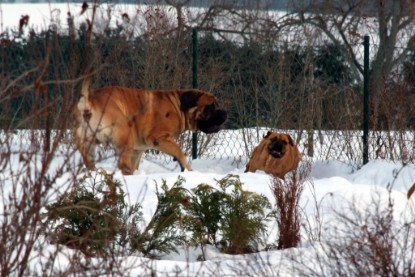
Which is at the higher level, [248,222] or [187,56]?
[187,56]

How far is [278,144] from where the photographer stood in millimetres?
11578

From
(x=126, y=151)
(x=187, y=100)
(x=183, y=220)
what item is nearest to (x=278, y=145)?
(x=187, y=100)

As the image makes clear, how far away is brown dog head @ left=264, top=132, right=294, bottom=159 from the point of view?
1155cm

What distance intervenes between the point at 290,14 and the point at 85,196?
Answer: 16.3 m

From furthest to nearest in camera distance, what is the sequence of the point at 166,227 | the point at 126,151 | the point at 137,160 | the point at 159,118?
the point at 159,118, the point at 137,160, the point at 126,151, the point at 166,227

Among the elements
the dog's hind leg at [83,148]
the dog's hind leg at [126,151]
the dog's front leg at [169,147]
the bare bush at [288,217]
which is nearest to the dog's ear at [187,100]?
the dog's front leg at [169,147]

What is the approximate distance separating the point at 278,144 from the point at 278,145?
1 cm

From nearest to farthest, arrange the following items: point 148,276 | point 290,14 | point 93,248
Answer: point 148,276 < point 93,248 < point 290,14

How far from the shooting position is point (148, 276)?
516 centimetres

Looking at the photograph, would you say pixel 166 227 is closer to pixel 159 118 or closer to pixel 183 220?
pixel 183 220

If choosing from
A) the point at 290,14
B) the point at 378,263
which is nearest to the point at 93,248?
Result: the point at 378,263

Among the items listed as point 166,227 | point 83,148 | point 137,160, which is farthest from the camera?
point 137,160

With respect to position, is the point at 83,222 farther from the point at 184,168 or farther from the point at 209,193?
the point at 184,168

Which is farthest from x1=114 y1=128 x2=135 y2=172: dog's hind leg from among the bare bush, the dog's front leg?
the bare bush
